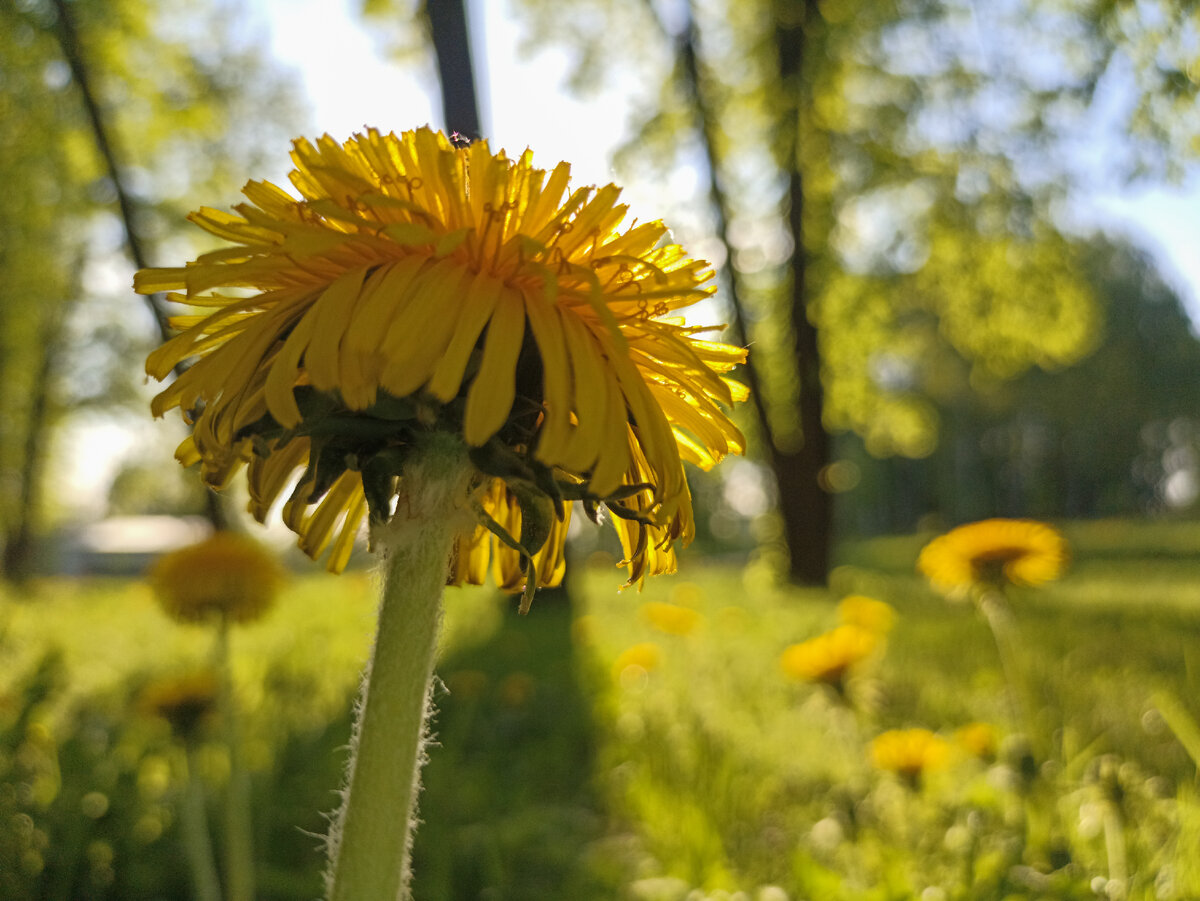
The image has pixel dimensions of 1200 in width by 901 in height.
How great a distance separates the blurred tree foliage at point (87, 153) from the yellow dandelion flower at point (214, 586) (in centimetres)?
143

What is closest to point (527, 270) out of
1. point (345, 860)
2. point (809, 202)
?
point (345, 860)

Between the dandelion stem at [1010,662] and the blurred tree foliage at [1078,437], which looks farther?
the blurred tree foliage at [1078,437]

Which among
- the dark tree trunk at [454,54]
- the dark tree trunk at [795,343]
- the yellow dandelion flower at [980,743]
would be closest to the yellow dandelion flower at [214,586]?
the yellow dandelion flower at [980,743]

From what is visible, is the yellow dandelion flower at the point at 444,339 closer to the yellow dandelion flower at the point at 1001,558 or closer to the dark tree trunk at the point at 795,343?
the yellow dandelion flower at the point at 1001,558

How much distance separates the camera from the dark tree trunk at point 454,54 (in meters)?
3.85

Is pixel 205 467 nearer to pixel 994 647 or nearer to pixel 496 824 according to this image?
pixel 496 824

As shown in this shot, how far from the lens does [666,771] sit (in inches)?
112

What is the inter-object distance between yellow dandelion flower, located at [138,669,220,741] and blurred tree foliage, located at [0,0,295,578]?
1625 millimetres

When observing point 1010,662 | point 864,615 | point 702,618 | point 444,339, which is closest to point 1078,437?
point 702,618

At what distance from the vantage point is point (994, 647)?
489 cm

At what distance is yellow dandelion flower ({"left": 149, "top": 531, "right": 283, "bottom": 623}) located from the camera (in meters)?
1.88

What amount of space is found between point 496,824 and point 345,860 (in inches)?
73.5

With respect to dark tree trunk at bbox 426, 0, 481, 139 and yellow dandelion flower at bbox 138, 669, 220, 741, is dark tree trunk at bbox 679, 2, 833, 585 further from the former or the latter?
yellow dandelion flower at bbox 138, 669, 220, 741

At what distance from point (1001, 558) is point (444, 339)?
7.98ft
